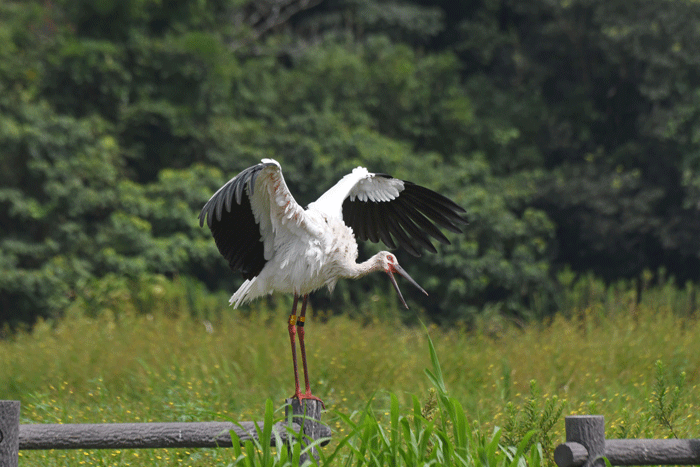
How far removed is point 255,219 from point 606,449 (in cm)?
179

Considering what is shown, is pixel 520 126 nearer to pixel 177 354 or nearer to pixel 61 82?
pixel 61 82

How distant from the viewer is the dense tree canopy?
999 cm

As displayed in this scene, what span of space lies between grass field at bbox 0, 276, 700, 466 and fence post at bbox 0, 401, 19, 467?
3.57 feet

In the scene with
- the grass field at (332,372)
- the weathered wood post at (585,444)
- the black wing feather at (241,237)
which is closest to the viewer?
the weathered wood post at (585,444)

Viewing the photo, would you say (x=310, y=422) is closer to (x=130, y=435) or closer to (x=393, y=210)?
(x=130, y=435)

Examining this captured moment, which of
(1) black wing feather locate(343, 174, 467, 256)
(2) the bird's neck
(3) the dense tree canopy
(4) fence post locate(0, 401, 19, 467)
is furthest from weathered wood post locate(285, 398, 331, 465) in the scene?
(3) the dense tree canopy

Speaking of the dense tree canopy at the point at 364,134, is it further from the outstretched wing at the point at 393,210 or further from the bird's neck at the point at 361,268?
the bird's neck at the point at 361,268

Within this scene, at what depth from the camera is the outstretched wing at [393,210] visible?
149 inches

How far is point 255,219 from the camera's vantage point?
3359mm

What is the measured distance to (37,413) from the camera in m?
4.48

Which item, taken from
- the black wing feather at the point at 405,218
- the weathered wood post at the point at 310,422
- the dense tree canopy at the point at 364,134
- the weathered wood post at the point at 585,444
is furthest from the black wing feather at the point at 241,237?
the dense tree canopy at the point at 364,134

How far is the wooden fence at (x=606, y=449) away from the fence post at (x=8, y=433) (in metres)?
1.96

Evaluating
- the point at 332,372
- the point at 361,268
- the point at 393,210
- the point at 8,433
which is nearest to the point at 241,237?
the point at 361,268

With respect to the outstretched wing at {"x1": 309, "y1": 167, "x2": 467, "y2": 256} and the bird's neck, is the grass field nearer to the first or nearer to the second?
the outstretched wing at {"x1": 309, "y1": 167, "x2": 467, "y2": 256}
